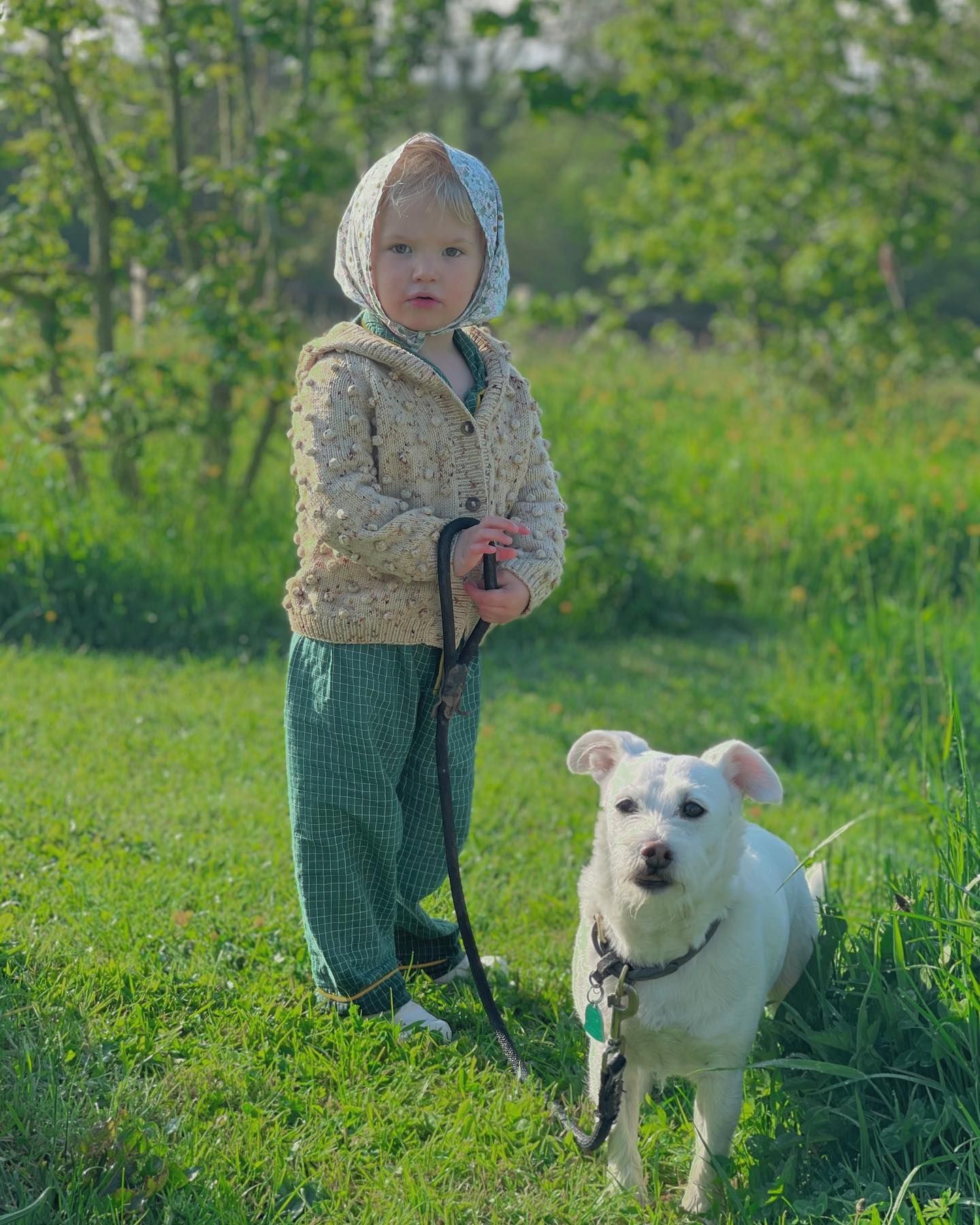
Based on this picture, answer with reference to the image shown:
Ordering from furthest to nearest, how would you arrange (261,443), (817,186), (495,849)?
(817,186), (261,443), (495,849)

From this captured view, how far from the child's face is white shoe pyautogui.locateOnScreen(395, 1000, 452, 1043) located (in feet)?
5.26

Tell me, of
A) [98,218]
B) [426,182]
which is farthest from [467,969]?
[98,218]

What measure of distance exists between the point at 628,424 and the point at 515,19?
2.29 m

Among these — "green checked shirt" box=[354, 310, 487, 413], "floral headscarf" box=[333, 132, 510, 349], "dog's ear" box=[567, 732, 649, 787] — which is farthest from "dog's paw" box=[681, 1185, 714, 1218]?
"floral headscarf" box=[333, 132, 510, 349]

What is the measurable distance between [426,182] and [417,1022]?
1904mm

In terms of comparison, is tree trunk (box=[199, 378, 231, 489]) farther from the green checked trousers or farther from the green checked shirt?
the green checked trousers

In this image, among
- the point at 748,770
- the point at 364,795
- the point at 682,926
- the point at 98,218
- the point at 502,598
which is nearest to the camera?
the point at 682,926

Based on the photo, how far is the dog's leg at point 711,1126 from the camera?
7.96ft

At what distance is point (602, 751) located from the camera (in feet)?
8.56

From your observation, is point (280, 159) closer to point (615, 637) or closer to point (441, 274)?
point (615, 637)

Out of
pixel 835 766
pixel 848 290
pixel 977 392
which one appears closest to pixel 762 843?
pixel 835 766

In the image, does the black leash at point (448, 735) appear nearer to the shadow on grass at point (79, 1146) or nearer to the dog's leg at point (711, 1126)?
the dog's leg at point (711, 1126)

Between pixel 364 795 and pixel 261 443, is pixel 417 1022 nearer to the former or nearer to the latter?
pixel 364 795

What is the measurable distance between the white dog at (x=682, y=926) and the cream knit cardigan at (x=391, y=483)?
0.51 m
